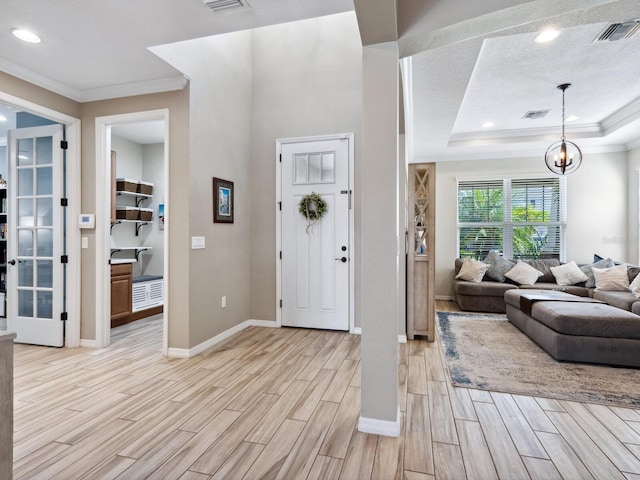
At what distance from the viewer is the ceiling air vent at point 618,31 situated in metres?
2.73

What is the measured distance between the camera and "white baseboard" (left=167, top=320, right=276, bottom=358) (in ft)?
11.1

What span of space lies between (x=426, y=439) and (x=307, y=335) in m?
2.28

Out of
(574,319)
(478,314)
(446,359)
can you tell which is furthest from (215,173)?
(478,314)

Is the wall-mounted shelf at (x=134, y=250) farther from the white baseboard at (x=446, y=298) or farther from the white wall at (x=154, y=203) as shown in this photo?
the white baseboard at (x=446, y=298)

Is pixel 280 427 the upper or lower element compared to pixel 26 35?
lower

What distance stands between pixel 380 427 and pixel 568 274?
4958mm

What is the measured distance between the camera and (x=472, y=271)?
5781 millimetres

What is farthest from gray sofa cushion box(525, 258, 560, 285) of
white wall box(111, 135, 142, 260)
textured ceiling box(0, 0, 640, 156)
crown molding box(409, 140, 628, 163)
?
white wall box(111, 135, 142, 260)

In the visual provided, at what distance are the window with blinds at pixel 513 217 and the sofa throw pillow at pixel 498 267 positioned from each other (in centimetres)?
46

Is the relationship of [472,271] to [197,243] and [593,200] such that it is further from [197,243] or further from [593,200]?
[197,243]

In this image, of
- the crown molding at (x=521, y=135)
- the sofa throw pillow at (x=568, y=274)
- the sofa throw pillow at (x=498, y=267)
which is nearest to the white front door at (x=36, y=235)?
the crown molding at (x=521, y=135)

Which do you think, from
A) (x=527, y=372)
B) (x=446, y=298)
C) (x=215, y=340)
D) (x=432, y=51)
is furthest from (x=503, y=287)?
(x=215, y=340)

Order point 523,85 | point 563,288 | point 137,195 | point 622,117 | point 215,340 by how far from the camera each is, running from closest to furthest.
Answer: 1. point 215,340
2. point 523,85
3. point 622,117
4. point 563,288
5. point 137,195

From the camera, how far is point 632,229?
18.6 feet
